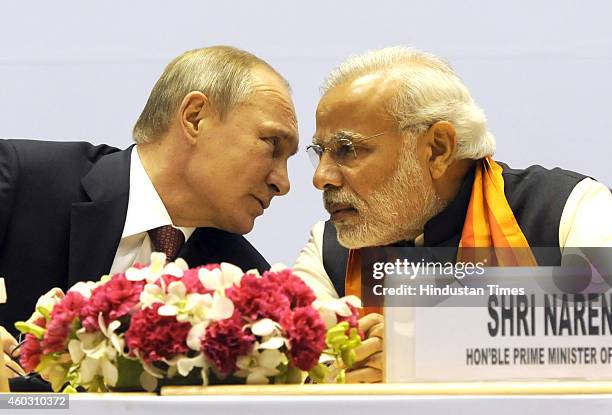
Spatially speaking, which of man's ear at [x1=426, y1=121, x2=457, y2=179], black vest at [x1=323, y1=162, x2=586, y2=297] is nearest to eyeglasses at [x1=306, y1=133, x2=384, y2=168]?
man's ear at [x1=426, y1=121, x2=457, y2=179]

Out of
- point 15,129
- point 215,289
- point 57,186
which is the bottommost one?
point 215,289

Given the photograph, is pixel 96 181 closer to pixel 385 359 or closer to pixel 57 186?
pixel 57 186

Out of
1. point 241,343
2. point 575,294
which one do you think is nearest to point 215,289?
point 241,343

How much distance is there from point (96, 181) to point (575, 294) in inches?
57.6

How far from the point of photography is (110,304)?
1.57 meters

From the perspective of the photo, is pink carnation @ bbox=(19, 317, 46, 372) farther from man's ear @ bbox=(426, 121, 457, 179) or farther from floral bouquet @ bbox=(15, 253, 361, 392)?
man's ear @ bbox=(426, 121, 457, 179)

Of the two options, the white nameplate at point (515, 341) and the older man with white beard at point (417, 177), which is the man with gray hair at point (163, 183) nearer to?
the older man with white beard at point (417, 177)

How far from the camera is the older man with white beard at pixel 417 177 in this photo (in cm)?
249

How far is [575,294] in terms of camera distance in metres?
1.53

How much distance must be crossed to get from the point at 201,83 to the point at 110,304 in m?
1.30

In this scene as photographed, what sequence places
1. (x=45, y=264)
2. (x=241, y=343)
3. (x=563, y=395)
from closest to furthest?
1. (x=563, y=395)
2. (x=241, y=343)
3. (x=45, y=264)

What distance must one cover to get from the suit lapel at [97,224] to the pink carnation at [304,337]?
1078mm

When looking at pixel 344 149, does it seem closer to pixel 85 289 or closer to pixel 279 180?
pixel 279 180

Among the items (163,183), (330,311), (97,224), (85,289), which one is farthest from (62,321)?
Answer: (163,183)
